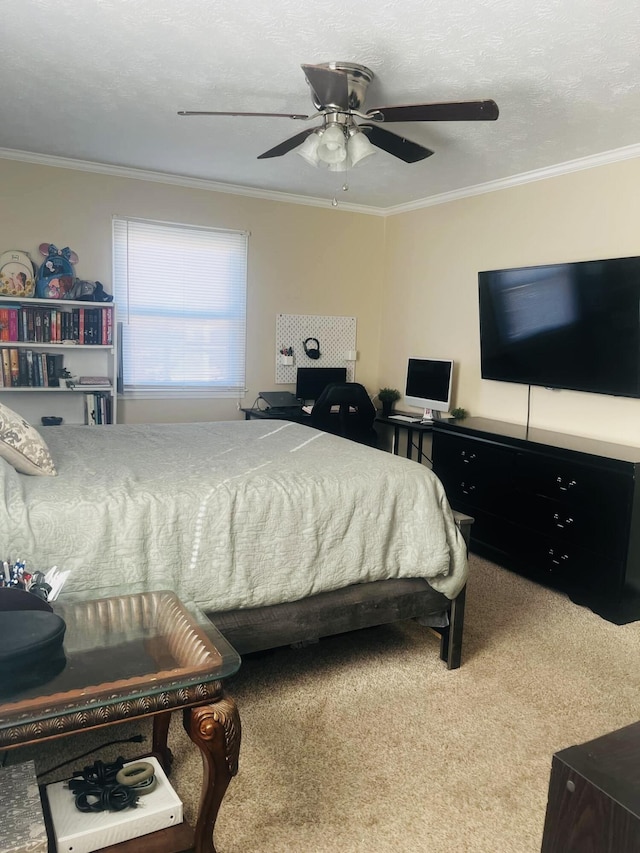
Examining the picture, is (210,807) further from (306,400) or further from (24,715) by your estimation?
(306,400)

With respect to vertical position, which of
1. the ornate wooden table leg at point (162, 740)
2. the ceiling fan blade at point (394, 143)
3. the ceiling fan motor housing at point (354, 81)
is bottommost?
the ornate wooden table leg at point (162, 740)

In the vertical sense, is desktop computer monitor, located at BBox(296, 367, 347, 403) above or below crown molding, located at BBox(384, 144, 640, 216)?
below

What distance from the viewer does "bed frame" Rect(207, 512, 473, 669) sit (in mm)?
2148

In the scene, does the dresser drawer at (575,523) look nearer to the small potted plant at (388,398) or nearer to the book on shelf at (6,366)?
the small potted plant at (388,398)

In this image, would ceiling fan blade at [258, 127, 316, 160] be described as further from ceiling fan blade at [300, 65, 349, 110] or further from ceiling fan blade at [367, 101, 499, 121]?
ceiling fan blade at [367, 101, 499, 121]

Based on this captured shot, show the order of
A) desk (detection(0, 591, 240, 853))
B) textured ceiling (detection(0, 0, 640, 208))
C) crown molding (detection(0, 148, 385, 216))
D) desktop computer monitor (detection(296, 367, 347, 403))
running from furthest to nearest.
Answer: desktop computer monitor (detection(296, 367, 347, 403)) < crown molding (detection(0, 148, 385, 216)) < textured ceiling (detection(0, 0, 640, 208)) < desk (detection(0, 591, 240, 853))

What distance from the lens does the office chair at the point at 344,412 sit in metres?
4.38

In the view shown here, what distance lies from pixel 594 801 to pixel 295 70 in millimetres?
2755

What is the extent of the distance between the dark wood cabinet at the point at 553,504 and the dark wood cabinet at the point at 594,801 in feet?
6.28

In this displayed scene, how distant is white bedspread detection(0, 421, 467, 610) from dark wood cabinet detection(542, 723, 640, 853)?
3.69 feet

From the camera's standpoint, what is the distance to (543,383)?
3873mm

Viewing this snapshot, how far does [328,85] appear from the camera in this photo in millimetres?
2361

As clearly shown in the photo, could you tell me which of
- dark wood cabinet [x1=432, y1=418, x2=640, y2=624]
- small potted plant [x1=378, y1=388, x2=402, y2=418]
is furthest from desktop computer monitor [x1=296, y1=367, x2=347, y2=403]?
dark wood cabinet [x1=432, y1=418, x2=640, y2=624]

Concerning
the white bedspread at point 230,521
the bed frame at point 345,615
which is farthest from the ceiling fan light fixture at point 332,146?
the bed frame at point 345,615
